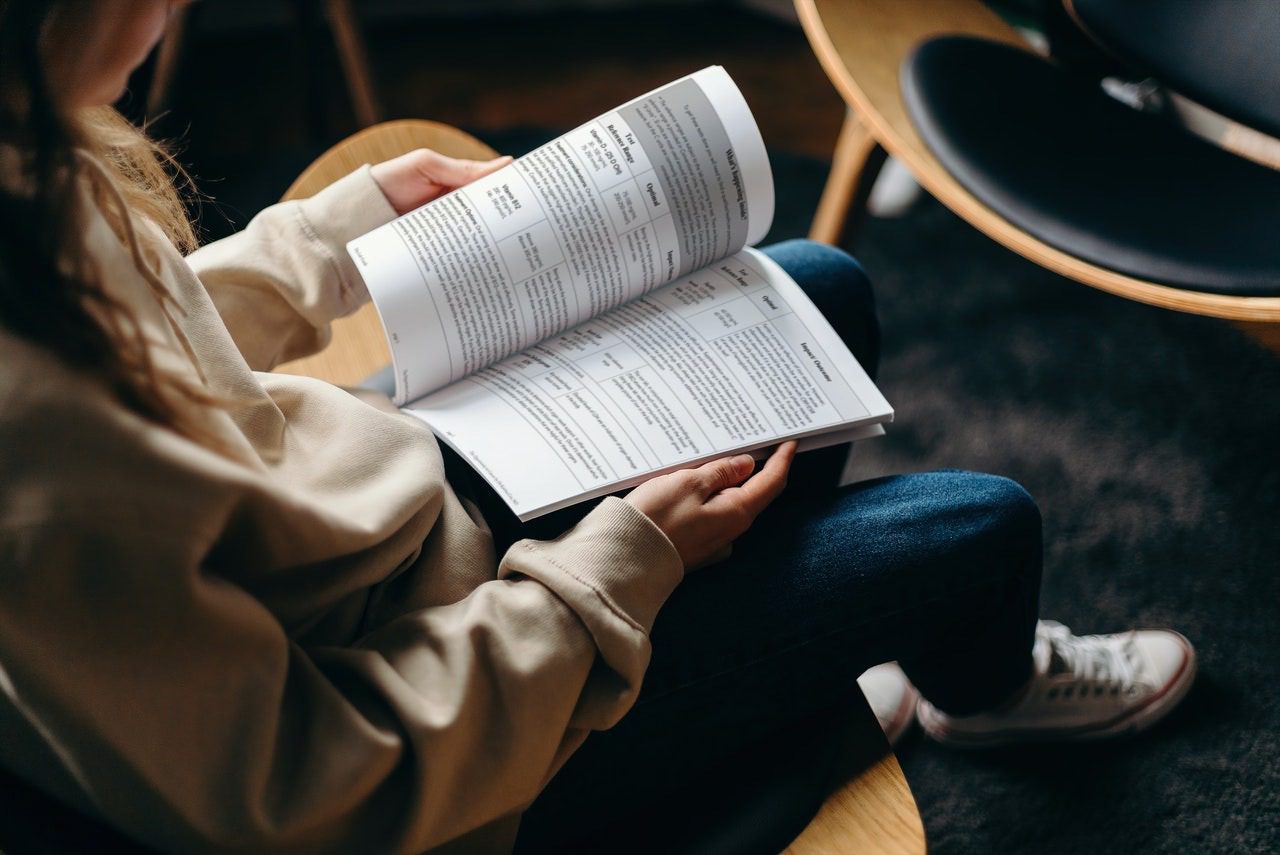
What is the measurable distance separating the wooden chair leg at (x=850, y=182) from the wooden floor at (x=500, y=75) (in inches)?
19.6

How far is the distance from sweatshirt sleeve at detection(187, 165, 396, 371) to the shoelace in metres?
0.69

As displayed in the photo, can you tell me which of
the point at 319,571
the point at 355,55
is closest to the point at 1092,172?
the point at 319,571

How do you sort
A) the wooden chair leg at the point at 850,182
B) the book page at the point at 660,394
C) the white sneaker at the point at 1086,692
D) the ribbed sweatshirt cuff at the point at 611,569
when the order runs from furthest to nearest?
the wooden chair leg at the point at 850,182
the white sneaker at the point at 1086,692
the book page at the point at 660,394
the ribbed sweatshirt cuff at the point at 611,569

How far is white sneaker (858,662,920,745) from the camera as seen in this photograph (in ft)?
3.07

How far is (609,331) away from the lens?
72 cm

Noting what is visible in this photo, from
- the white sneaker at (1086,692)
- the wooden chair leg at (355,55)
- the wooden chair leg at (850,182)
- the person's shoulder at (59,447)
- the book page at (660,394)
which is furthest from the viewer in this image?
the wooden chair leg at (355,55)

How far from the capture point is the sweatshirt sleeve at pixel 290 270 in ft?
2.24

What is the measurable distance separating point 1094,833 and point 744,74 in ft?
4.68

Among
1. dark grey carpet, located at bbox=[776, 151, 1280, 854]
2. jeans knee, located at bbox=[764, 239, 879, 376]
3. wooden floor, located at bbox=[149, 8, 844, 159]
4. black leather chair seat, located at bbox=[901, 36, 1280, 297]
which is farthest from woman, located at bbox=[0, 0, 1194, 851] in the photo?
wooden floor, located at bbox=[149, 8, 844, 159]

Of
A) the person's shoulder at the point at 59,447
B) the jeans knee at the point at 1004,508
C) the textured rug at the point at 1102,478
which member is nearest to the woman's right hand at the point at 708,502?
the jeans knee at the point at 1004,508

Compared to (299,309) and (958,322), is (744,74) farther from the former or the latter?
(299,309)

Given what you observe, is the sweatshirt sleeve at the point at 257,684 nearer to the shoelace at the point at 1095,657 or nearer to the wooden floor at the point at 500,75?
the shoelace at the point at 1095,657

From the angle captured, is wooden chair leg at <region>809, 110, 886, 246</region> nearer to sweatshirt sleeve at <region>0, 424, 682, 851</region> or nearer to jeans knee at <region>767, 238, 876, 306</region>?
jeans knee at <region>767, 238, 876, 306</region>

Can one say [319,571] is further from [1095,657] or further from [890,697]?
[1095,657]
